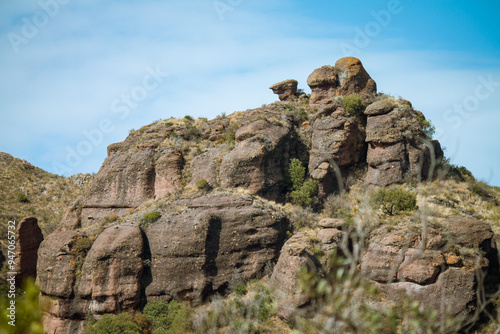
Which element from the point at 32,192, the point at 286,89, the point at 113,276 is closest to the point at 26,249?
the point at 113,276

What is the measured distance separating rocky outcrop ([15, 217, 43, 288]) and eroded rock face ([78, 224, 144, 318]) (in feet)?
28.6

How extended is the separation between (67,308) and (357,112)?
25221mm

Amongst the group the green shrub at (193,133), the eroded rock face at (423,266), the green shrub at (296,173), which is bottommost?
the eroded rock face at (423,266)

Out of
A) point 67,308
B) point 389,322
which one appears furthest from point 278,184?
point 389,322

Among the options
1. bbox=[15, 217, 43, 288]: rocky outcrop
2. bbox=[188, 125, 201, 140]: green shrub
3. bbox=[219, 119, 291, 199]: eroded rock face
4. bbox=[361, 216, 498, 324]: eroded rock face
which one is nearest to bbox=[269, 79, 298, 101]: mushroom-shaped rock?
bbox=[219, 119, 291, 199]: eroded rock face

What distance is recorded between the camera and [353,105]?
124ft

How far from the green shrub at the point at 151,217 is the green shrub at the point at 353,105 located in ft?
54.7

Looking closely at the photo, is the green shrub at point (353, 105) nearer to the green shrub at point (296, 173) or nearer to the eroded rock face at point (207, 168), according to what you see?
the green shrub at point (296, 173)

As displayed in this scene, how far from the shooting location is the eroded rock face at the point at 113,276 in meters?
30.0

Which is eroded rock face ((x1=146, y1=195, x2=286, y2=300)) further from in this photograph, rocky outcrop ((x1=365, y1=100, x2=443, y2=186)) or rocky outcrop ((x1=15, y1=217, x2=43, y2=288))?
rocky outcrop ((x1=15, y1=217, x2=43, y2=288))

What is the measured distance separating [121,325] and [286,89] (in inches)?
1062

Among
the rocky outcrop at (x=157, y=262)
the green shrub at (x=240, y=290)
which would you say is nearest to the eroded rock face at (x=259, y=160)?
the rocky outcrop at (x=157, y=262)

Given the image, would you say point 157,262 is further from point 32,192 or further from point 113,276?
point 32,192

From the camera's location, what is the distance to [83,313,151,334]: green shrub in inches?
1067
